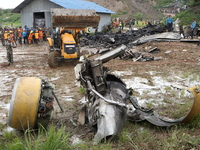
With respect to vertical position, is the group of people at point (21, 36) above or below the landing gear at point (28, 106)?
above

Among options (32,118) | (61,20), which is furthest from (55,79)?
(32,118)

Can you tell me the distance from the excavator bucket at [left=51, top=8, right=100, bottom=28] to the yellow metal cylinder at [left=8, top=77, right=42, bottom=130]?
5.76m

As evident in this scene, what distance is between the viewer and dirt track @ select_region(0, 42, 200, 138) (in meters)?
5.25

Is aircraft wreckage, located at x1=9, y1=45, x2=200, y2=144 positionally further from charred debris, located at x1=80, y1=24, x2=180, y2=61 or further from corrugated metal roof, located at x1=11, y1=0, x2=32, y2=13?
corrugated metal roof, located at x1=11, y1=0, x2=32, y2=13

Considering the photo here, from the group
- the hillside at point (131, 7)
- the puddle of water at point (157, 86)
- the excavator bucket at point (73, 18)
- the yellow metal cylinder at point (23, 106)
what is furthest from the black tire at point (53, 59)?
the hillside at point (131, 7)

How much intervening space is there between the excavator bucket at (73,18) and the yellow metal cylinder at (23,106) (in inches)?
227

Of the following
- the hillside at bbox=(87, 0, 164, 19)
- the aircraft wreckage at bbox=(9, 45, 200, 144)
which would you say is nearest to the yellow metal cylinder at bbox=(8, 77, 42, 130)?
the aircraft wreckage at bbox=(9, 45, 200, 144)

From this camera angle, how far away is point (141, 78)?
26.3 ft

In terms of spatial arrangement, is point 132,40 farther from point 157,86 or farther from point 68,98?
point 68,98

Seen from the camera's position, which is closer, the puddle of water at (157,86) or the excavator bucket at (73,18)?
the puddle of water at (157,86)

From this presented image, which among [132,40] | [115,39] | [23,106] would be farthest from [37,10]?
[23,106]

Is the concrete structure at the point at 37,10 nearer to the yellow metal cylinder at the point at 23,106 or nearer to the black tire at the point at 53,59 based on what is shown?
the black tire at the point at 53,59

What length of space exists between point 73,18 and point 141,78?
13.3 feet

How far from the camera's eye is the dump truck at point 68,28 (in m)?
8.96
